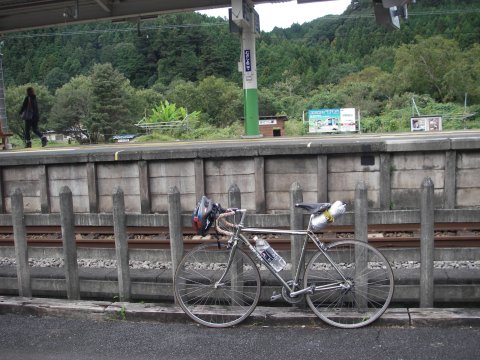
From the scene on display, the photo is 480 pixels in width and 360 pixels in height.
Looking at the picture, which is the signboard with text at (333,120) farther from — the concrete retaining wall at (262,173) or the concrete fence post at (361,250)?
the concrete fence post at (361,250)

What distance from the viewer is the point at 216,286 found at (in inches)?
192

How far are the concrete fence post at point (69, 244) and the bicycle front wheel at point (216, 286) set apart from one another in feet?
4.47

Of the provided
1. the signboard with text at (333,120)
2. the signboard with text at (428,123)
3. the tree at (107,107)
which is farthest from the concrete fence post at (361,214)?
the tree at (107,107)

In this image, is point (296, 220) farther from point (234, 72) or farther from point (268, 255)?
point (234, 72)

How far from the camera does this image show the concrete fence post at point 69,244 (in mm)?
5441

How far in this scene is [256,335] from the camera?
14.9ft

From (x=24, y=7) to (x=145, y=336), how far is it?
19.7 m

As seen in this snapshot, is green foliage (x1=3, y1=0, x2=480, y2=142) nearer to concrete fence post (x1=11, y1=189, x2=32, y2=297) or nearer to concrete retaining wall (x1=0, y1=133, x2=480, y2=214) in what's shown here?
concrete retaining wall (x1=0, y1=133, x2=480, y2=214)

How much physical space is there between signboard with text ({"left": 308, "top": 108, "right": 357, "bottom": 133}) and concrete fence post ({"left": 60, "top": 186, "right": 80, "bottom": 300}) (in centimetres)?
2297

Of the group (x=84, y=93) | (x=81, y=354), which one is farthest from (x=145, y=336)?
(x=84, y=93)

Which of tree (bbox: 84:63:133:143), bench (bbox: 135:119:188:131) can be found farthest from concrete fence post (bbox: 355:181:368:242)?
tree (bbox: 84:63:133:143)

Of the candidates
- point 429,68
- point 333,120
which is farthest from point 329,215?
point 429,68

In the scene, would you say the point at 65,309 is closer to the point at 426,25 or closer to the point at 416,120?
the point at 416,120

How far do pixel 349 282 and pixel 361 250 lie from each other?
31cm
